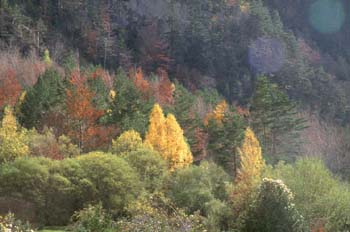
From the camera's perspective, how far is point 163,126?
4684cm

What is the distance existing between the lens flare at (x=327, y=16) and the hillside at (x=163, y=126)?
3974 cm

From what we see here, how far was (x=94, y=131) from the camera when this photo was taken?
50250 millimetres

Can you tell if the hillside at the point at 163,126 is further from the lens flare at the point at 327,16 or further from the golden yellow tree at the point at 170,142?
the lens flare at the point at 327,16

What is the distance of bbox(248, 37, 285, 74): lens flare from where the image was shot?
11369 centimetres

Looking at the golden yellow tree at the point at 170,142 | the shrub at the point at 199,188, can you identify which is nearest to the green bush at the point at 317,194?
the shrub at the point at 199,188

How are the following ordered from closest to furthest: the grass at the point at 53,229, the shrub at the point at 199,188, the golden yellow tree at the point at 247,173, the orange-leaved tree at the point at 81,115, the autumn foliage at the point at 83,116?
1. the grass at the point at 53,229
2. the golden yellow tree at the point at 247,173
3. the shrub at the point at 199,188
4. the autumn foliage at the point at 83,116
5. the orange-leaved tree at the point at 81,115

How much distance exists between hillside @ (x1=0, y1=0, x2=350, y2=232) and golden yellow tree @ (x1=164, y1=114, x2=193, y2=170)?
0.09m

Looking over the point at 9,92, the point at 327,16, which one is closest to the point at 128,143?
the point at 9,92

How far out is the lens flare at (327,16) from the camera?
15738cm

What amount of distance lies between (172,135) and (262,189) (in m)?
16.4

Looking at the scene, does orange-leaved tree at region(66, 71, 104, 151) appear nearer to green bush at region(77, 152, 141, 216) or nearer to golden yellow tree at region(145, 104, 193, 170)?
golden yellow tree at region(145, 104, 193, 170)

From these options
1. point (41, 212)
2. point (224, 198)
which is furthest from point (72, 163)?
point (224, 198)

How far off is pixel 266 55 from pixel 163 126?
246 ft

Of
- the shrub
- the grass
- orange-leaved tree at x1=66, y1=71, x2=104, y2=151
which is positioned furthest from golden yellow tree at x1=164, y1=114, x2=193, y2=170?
the grass
